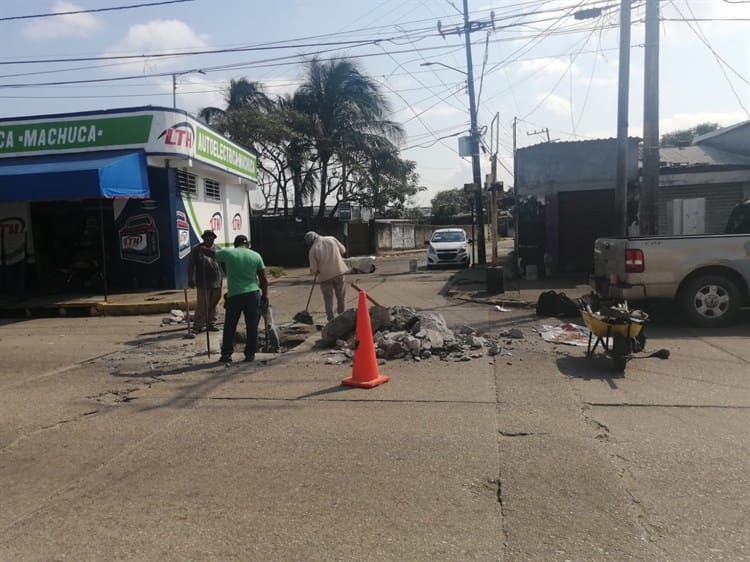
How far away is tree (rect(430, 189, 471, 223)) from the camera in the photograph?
6746cm

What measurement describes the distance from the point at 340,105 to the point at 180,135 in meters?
19.0

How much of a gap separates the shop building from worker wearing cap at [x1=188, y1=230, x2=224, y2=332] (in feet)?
13.4

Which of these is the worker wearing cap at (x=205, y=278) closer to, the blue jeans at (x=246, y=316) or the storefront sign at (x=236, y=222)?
the blue jeans at (x=246, y=316)

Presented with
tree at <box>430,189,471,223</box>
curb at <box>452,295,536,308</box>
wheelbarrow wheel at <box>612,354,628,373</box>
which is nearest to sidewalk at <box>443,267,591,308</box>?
curb at <box>452,295,536,308</box>

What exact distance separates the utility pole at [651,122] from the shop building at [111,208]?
1055 cm

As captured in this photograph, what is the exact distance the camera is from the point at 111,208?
1662cm

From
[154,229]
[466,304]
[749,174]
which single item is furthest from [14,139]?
[749,174]

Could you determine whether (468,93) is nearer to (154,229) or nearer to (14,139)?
(154,229)

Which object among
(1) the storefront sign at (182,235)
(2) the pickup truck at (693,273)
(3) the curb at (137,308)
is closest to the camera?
(2) the pickup truck at (693,273)

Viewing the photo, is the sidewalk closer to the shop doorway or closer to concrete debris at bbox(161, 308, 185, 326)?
concrete debris at bbox(161, 308, 185, 326)

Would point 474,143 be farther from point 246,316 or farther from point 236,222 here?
point 246,316

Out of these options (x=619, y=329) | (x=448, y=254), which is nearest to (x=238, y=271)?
(x=619, y=329)

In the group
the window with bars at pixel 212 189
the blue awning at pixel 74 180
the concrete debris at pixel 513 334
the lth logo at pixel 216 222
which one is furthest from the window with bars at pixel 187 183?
the concrete debris at pixel 513 334

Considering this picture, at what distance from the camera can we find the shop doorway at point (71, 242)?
16.3 m
